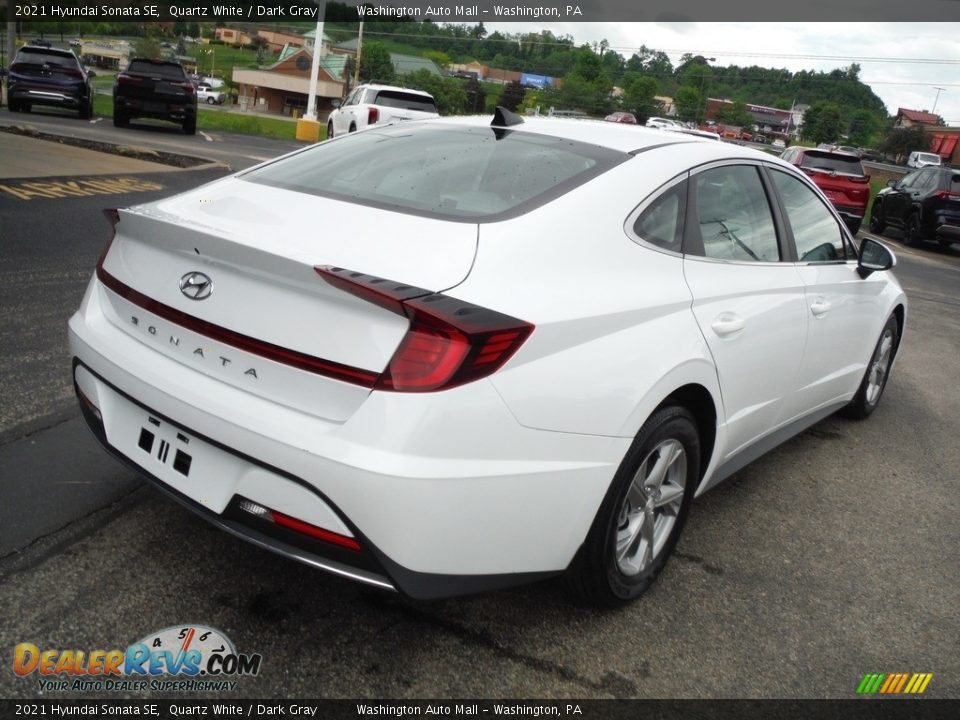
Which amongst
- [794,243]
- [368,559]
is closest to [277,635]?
[368,559]

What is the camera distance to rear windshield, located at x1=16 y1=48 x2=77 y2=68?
828 inches

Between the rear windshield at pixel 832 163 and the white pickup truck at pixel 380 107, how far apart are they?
852cm

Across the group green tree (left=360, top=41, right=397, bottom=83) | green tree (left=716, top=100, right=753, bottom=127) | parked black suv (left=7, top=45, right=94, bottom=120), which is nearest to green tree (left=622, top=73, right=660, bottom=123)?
green tree (left=716, top=100, right=753, bottom=127)

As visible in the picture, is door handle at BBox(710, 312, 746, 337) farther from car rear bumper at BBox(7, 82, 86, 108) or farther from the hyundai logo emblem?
car rear bumper at BBox(7, 82, 86, 108)

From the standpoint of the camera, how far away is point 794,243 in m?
3.77

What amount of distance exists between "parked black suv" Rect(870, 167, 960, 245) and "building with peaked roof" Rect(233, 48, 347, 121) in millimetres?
88522

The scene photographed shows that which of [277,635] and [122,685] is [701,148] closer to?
[277,635]

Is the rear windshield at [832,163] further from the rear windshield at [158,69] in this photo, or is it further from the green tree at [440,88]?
the green tree at [440,88]

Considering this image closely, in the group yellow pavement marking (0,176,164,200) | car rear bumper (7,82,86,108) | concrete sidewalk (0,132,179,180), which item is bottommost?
car rear bumper (7,82,86,108)

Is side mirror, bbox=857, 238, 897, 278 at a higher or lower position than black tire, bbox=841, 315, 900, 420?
higher

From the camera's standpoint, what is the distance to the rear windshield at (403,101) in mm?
21000

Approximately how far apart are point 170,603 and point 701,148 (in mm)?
2481

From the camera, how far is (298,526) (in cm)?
221

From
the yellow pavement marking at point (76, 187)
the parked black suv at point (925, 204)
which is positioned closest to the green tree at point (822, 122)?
the parked black suv at point (925, 204)
